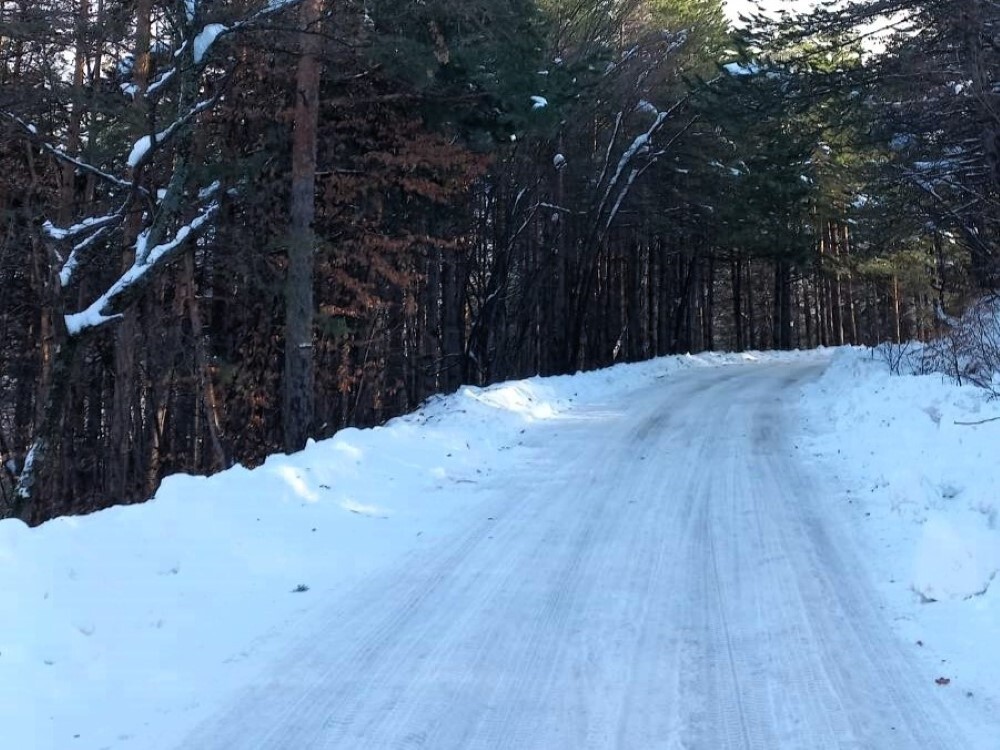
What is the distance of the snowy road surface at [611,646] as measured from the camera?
377 cm

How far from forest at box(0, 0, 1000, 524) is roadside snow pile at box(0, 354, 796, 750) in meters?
3.21

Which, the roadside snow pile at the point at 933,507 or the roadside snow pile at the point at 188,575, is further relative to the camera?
the roadside snow pile at the point at 933,507

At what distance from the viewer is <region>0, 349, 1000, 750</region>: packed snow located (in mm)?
4078

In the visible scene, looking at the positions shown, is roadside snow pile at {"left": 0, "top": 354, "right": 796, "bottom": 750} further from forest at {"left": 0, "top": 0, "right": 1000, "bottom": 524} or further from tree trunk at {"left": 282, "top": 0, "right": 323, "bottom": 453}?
forest at {"left": 0, "top": 0, "right": 1000, "bottom": 524}

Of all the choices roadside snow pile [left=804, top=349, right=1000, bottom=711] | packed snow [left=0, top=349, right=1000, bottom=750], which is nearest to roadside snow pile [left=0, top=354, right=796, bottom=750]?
packed snow [left=0, top=349, right=1000, bottom=750]

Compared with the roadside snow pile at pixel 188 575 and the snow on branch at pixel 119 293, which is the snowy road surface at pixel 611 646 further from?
the snow on branch at pixel 119 293

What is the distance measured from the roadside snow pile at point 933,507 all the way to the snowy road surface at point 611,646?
25 cm

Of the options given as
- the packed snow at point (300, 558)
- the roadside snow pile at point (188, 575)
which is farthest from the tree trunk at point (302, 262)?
the roadside snow pile at point (188, 575)

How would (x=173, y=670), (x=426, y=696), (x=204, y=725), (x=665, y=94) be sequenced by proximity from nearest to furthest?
1. (x=204, y=725)
2. (x=426, y=696)
3. (x=173, y=670)
4. (x=665, y=94)

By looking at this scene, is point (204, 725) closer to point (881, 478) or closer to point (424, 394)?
point (881, 478)

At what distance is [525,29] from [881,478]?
Answer: 31.3 ft

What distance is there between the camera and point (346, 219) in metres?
15.2

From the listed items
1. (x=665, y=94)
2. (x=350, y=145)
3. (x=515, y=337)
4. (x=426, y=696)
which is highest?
(x=665, y=94)

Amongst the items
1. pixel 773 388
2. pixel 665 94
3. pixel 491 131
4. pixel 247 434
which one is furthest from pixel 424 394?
pixel 665 94
